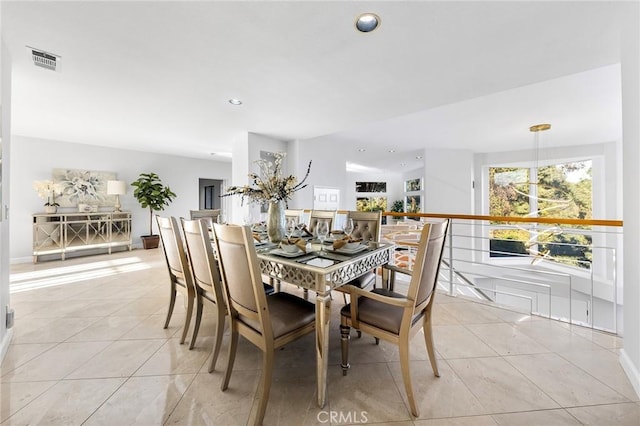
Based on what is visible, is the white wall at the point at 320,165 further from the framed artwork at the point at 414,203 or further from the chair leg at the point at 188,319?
the chair leg at the point at 188,319

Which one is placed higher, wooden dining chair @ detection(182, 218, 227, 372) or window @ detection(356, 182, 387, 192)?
window @ detection(356, 182, 387, 192)

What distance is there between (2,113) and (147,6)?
55.9 inches

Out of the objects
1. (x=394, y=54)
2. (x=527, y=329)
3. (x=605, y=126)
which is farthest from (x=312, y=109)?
(x=605, y=126)

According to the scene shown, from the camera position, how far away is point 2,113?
1794 mm

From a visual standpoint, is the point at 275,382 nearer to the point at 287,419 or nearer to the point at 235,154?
the point at 287,419

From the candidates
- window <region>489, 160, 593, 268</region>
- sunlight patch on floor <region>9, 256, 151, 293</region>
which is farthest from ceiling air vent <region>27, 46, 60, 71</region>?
window <region>489, 160, 593, 268</region>

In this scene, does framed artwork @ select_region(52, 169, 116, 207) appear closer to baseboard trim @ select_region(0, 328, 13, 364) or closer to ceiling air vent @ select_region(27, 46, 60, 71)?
ceiling air vent @ select_region(27, 46, 60, 71)

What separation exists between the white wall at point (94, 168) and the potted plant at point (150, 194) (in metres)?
0.28

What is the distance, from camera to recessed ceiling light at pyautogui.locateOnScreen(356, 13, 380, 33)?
1593mm

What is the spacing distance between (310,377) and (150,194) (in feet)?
18.8

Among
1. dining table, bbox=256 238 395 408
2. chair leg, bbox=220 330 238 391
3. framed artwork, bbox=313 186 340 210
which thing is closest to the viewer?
dining table, bbox=256 238 395 408

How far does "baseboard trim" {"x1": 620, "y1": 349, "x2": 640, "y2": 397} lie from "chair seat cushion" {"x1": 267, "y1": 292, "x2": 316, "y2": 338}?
76.6 inches

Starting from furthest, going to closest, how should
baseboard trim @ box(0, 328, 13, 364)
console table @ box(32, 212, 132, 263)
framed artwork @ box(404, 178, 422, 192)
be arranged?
framed artwork @ box(404, 178, 422, 192)
console table @ box(32, 212, 132, 263)
baseboard trim @ box(0, 328, 13, 364)

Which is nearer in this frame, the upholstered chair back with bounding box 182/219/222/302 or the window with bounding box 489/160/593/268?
the upholstered chair back with bounding box 182/219/222/302
